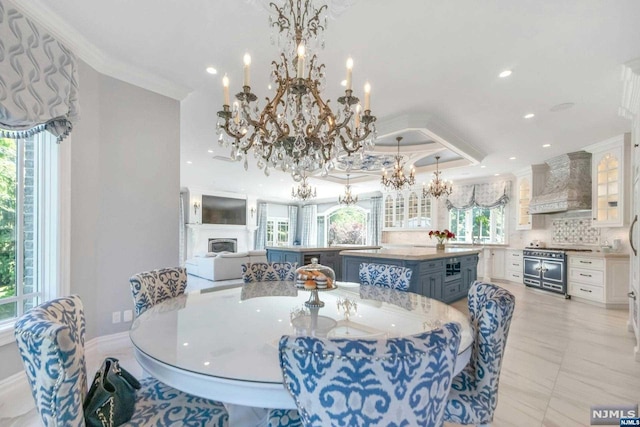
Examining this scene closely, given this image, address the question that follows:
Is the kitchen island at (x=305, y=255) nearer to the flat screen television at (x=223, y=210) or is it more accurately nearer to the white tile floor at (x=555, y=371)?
the white tile floor at (x=555, y=371)

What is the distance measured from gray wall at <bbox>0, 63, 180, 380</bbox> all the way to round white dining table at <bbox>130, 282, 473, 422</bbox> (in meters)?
1.25

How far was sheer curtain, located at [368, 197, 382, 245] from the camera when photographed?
9.94m

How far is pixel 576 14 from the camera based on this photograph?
1997 mm

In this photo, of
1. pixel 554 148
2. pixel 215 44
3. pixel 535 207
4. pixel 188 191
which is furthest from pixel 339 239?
pixel 215 44

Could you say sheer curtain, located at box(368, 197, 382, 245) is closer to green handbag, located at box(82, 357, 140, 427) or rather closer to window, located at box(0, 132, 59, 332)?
window, located at box(0, 132, 59, 332)

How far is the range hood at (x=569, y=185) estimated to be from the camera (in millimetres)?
5434

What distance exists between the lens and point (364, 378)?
71 cm

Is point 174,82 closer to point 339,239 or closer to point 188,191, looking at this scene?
point 188,191

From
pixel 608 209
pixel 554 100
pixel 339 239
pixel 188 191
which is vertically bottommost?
pixel 339 239

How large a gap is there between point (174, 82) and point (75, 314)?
2.62 m

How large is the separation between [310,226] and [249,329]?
1091 cm

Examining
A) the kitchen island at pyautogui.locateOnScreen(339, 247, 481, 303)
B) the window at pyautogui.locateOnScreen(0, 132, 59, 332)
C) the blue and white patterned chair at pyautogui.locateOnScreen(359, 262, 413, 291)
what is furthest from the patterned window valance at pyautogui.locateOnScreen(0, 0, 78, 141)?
the kitchen island at pyautogui.locateOnScreen(339, 247, 481, 303)

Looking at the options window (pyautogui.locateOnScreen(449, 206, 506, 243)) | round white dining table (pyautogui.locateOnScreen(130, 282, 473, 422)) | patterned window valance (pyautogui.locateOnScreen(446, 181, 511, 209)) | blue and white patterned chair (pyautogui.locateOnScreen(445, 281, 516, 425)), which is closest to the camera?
round white dining table (pyautogui.locateOnScreen(130, 282, 473, 422))

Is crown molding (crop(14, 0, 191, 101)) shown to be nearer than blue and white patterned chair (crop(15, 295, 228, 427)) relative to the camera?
No
